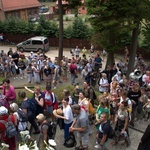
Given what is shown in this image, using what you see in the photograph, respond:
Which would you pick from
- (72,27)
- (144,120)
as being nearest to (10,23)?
(72,27)

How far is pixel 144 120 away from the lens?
10055mm

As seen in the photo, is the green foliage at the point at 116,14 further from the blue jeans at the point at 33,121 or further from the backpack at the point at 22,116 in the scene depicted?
the backpack at the point at 22,116

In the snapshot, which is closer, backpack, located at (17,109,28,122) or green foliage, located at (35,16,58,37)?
backpack, located at (17,109,28,122)

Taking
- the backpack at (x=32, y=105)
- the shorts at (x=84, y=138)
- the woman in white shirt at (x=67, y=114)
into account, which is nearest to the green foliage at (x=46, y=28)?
the backpack at (x=32, y=105)

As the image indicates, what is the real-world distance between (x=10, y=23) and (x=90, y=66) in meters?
20.5

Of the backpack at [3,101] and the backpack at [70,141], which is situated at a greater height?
the backpack at [3,101]

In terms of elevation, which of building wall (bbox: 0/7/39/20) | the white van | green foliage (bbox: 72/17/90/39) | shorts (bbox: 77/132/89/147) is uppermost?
shorts (bbox: 77/132/89/147)

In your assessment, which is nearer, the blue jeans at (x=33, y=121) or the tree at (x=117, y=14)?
the blue jeans at (x=33, y=121)

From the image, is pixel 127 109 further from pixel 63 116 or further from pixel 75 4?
pixel 75 4

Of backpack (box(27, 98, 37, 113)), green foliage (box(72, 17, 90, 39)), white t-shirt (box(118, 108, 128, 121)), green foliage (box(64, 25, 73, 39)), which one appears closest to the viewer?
white t-shirt (box(118, 108, 128, 121))

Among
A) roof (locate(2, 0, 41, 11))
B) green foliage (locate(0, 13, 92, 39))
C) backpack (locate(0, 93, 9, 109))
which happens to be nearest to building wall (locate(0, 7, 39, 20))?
roof (locate(2, 0, 41, 11))

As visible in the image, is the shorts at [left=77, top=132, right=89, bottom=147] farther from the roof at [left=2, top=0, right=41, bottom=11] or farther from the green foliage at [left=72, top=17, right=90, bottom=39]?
the roof at [left=2, top=0, right=41, bottom=11]

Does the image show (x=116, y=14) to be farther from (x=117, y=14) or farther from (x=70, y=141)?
(x=70, y=141)

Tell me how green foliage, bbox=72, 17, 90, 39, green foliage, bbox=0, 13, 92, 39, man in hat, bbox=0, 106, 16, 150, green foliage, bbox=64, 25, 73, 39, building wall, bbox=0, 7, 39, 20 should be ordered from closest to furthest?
man in hat, bbox=0, 106, 16, 150 < green foliage, bbox=72, 17, 90, 39 < green foliage, bbox=0, 13, 92, 39 < green foliage, bbox=64, 25, 73, 39 < building wall, bbox=0, 7, 39, 20
